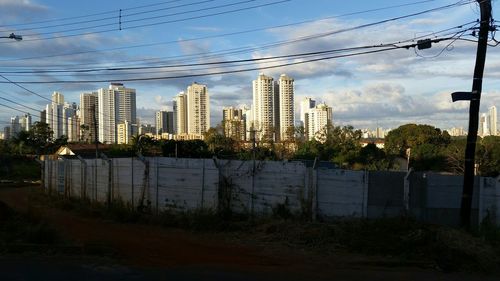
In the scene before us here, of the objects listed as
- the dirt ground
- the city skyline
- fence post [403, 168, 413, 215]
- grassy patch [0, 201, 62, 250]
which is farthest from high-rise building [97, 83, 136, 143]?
fence post [403, 168, 413, 215]

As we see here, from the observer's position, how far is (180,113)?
376 feet

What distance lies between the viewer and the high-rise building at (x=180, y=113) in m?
112

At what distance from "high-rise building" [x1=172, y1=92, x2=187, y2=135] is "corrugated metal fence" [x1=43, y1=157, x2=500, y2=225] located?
9067 centimetres

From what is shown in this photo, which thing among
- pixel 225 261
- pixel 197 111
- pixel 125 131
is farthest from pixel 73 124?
pixel 225 261

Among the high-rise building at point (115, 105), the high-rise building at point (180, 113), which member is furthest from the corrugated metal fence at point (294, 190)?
the high-rise building at point (180, 113)

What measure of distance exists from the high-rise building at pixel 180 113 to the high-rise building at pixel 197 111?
1.03 m

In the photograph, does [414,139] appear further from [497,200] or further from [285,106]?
[497,200]

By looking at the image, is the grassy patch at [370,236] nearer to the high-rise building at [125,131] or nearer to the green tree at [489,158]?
the green tree at [489,158]

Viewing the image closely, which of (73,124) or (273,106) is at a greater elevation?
(273,106)

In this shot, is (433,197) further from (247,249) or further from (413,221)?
(247,249)

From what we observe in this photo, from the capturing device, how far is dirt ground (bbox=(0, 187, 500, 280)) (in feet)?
35.3

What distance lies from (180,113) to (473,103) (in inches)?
4001

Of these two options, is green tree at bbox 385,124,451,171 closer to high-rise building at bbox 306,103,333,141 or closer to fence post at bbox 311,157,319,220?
high-rise building at bbox 306,103,333,141

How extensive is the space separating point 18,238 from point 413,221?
10025 mm
